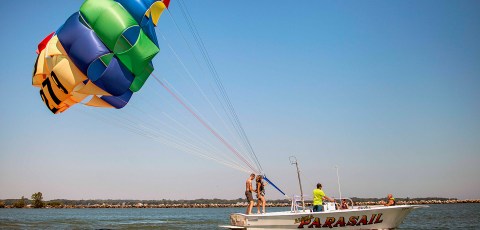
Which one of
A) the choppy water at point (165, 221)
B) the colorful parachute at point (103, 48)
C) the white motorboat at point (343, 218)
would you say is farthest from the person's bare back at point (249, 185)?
the choppy water at point (165, 221)

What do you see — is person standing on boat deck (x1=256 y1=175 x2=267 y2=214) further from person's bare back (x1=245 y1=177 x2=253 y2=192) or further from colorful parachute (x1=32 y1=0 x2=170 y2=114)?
Answer: colorful parachute (x1=32 y1=0 x2=170 y2=114)

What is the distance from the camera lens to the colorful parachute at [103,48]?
959 cm

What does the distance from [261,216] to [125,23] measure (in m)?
6.25

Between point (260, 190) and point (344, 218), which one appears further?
point (260, 190)

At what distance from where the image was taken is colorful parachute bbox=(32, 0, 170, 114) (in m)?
9.59

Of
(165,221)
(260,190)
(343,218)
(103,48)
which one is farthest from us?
(165,221)

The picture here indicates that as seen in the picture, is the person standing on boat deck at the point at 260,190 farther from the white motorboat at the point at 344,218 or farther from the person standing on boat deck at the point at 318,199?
the person standing on boat deck at the point at 318,199

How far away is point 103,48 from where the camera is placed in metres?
9.70

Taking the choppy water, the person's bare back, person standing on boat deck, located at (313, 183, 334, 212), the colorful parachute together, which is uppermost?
the colorful parachute

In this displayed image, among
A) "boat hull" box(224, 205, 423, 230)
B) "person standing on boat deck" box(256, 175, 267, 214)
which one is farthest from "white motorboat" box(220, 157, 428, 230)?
"person standing on boat deck" box(256, 175, 267, 214)

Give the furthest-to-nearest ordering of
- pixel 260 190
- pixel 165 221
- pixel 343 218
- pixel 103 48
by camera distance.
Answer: pixel 165 221 → pixel 260 190 → pixel 343 218 → pixel 103 48

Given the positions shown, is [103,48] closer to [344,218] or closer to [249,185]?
[249,185]

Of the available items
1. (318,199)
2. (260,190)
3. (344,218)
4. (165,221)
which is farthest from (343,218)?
(165,221)

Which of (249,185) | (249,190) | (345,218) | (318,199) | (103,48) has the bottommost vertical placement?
(345,218)
